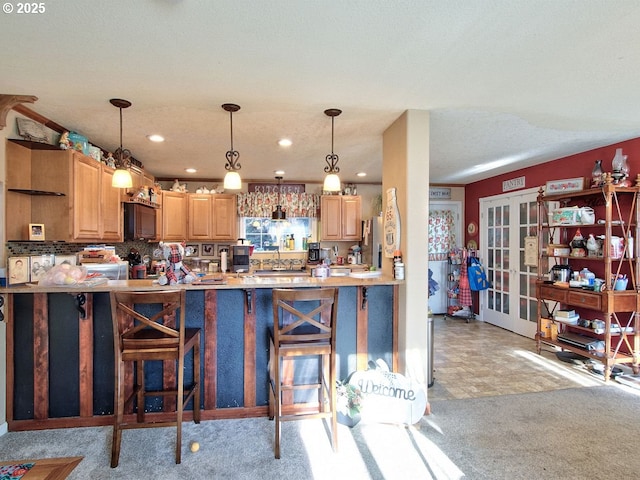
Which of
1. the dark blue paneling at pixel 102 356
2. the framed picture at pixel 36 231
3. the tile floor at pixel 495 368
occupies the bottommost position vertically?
the tile floor at pixel 495 368

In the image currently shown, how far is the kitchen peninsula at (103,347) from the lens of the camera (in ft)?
8.02

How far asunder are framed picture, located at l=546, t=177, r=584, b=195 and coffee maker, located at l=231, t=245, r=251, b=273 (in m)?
4.08

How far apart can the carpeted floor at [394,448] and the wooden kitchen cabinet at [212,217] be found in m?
3.28

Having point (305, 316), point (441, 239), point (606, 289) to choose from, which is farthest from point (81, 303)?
point (441, 239)

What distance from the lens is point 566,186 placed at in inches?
150

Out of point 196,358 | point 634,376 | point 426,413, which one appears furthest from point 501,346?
point 196,358

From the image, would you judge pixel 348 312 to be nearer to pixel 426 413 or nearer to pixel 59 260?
pixel 426 413

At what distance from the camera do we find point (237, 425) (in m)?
2.50

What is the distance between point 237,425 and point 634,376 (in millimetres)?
3877

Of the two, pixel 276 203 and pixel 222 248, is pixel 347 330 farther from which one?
pixel 222 248

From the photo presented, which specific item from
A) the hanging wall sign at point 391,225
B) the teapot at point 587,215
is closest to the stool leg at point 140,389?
the hanging wall sign at point 391,225

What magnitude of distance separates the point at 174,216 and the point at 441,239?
15.1ft

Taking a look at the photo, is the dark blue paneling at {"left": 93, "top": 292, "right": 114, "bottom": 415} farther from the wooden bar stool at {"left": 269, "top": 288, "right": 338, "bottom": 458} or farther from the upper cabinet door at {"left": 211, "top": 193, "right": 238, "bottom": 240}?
the upper cabinet door at {"left": 211, "top": 193, "right": 238, "bottom": 240}

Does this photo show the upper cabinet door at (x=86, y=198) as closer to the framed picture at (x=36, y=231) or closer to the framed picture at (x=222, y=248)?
the framed picture at (x=36, y=231)
